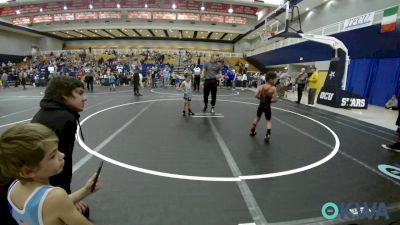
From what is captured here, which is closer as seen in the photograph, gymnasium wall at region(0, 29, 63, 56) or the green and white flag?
the green and white flag

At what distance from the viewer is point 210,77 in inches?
351

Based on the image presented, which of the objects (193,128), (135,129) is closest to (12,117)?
(135,129)

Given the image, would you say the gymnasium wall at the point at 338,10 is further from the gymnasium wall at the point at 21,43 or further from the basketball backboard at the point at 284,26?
the gymnasium wall at the point at 21,43

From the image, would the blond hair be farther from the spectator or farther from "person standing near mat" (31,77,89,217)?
the spectator

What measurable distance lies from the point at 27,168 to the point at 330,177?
391 cm

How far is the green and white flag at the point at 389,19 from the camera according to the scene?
11648 millimetres

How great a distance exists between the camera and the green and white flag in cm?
1165

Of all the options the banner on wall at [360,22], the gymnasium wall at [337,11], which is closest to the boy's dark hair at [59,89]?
the banner on wall at [360,22]

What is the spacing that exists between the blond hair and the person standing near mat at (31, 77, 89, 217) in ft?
2.65

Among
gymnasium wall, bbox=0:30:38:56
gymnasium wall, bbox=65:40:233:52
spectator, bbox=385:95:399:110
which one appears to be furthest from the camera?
gymnasium wall, bbox=65:40:233:52

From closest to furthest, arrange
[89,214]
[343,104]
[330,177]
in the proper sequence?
[89,214]
[330,177]
[343,104]

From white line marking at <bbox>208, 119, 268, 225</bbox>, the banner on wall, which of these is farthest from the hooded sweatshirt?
the banner on wall

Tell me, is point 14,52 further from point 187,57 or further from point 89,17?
point 187,57

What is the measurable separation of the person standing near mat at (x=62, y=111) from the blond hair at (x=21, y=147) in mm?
808
